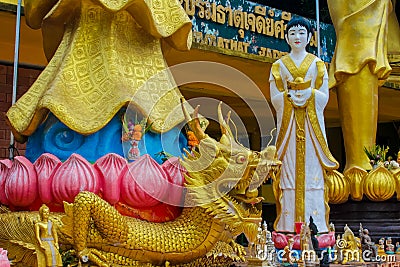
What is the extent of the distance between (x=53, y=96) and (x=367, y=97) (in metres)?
4.08

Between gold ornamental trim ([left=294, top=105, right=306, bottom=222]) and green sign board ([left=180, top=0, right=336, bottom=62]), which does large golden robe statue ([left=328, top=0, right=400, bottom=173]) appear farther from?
gold ornamental trim ([left=294, top=105, right=306, bottom=222])

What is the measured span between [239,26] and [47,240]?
548 centimetres

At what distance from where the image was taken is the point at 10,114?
12.1 ft

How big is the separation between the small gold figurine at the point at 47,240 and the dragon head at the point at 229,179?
692 millimetres

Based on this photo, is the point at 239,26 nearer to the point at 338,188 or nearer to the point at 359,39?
the point at 359,39

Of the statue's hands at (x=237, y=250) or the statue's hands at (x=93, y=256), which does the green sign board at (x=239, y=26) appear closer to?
→ the statue's hands at (x=237, y=250)

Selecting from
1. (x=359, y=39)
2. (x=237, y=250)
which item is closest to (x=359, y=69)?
(x=359, y=39)

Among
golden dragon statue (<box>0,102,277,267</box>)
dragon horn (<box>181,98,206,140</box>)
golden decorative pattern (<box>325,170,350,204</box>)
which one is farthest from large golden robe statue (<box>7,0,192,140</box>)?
golden decorative pattern (<box>325,170,350,204</box>)

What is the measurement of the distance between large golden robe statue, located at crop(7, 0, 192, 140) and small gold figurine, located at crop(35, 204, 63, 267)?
66 centimetres

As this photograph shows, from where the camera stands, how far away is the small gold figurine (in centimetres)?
282

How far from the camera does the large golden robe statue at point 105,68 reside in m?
3.45

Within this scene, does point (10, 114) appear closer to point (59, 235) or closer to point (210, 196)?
point (59, 235)

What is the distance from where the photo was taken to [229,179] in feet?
10.1

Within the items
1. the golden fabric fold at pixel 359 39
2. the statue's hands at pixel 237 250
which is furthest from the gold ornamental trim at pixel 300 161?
the golden fabric fold at pixel 359 39
